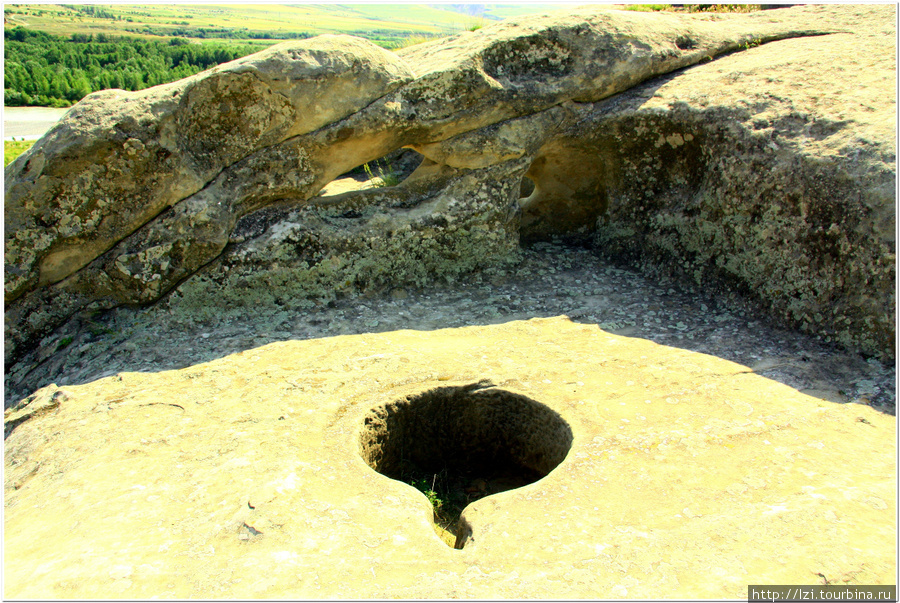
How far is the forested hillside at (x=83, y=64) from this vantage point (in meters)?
25.7

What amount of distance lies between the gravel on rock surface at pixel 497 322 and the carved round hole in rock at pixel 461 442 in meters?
0.93

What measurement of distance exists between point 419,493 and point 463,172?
10.0ft

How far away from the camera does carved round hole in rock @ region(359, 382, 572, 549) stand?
3799 mm

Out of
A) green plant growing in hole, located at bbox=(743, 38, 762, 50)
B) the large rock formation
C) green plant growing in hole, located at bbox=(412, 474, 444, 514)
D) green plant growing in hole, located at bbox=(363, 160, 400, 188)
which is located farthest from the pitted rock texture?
green plant growing in hole, located at bbox=(743, 38, 762, 50)

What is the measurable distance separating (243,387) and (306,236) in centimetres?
144

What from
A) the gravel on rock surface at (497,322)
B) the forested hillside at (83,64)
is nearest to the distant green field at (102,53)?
the forested hillside at (83,64)

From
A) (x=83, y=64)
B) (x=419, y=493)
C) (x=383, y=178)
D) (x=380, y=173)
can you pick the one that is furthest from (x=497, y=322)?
(x=83, y=64)

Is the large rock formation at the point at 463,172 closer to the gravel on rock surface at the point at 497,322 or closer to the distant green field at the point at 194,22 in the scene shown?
the gravel on rock surface at the point at 497,322

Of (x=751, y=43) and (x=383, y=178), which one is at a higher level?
(x=751, y=43)

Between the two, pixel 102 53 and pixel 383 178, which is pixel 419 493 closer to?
pixel 383 178

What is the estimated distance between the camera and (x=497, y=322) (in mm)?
4895

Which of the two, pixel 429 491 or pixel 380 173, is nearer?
pixel 429 491

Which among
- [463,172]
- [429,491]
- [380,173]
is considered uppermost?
[463,172]

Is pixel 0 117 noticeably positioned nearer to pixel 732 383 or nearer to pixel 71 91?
pixel 732 383
